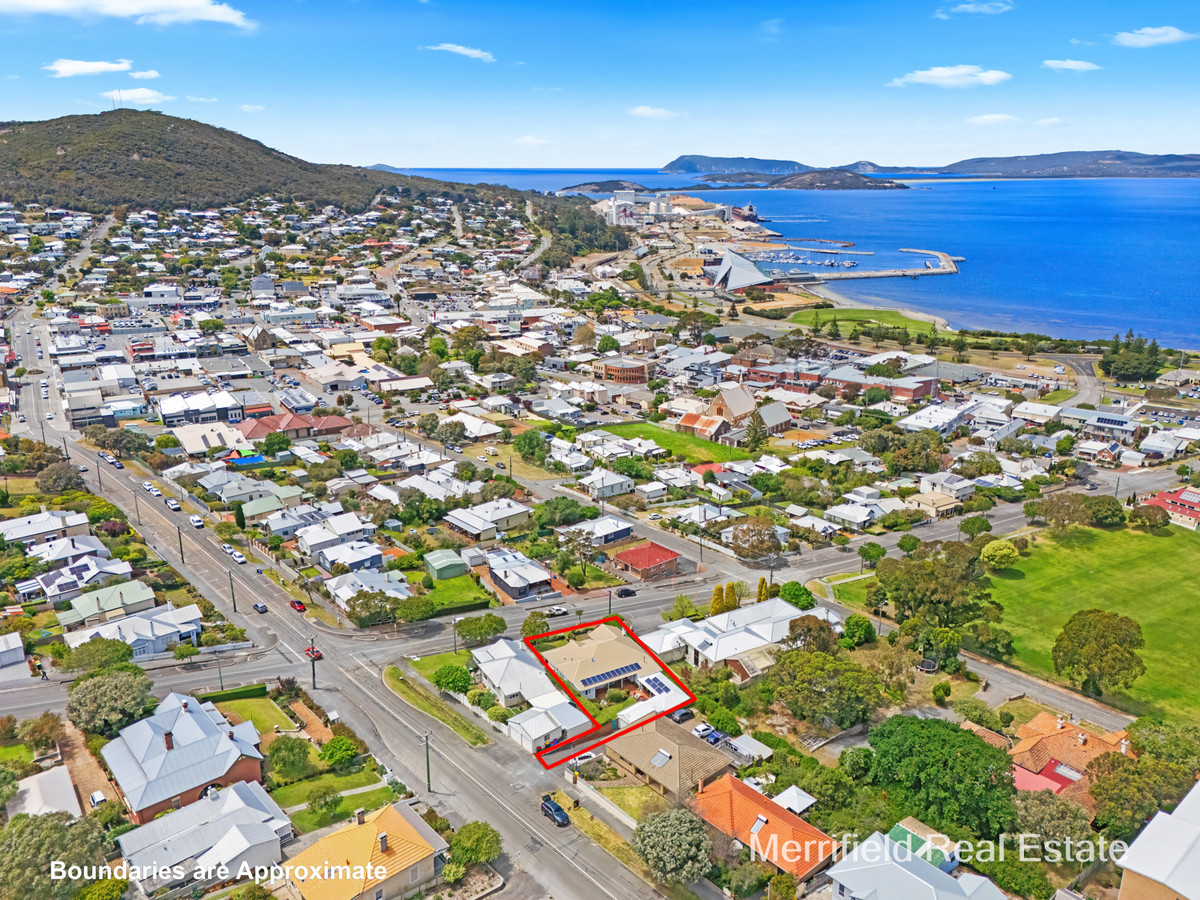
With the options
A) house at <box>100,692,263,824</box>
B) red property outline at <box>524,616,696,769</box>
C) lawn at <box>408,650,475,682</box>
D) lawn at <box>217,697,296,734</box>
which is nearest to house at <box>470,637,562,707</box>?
red property outline at <box>524,616,696,769</box>

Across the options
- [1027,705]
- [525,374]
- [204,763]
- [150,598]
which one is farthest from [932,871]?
[525,374]

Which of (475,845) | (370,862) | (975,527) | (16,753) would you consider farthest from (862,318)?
(16,753)

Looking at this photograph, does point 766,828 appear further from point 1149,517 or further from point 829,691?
point 1149,517

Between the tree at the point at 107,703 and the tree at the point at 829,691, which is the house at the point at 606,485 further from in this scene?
the tree at the point at 107,703

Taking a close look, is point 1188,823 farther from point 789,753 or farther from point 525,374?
point 525,374

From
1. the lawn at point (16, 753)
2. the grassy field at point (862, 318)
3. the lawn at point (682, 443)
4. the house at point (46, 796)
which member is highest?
the grassy field at point (862, 318)

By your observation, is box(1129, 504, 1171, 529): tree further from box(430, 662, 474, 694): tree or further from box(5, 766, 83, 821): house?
box(5, 766, 83, 821): house

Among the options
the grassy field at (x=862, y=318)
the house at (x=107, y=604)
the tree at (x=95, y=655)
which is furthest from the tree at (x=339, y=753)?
the grassy field at (x=862, y=318)
